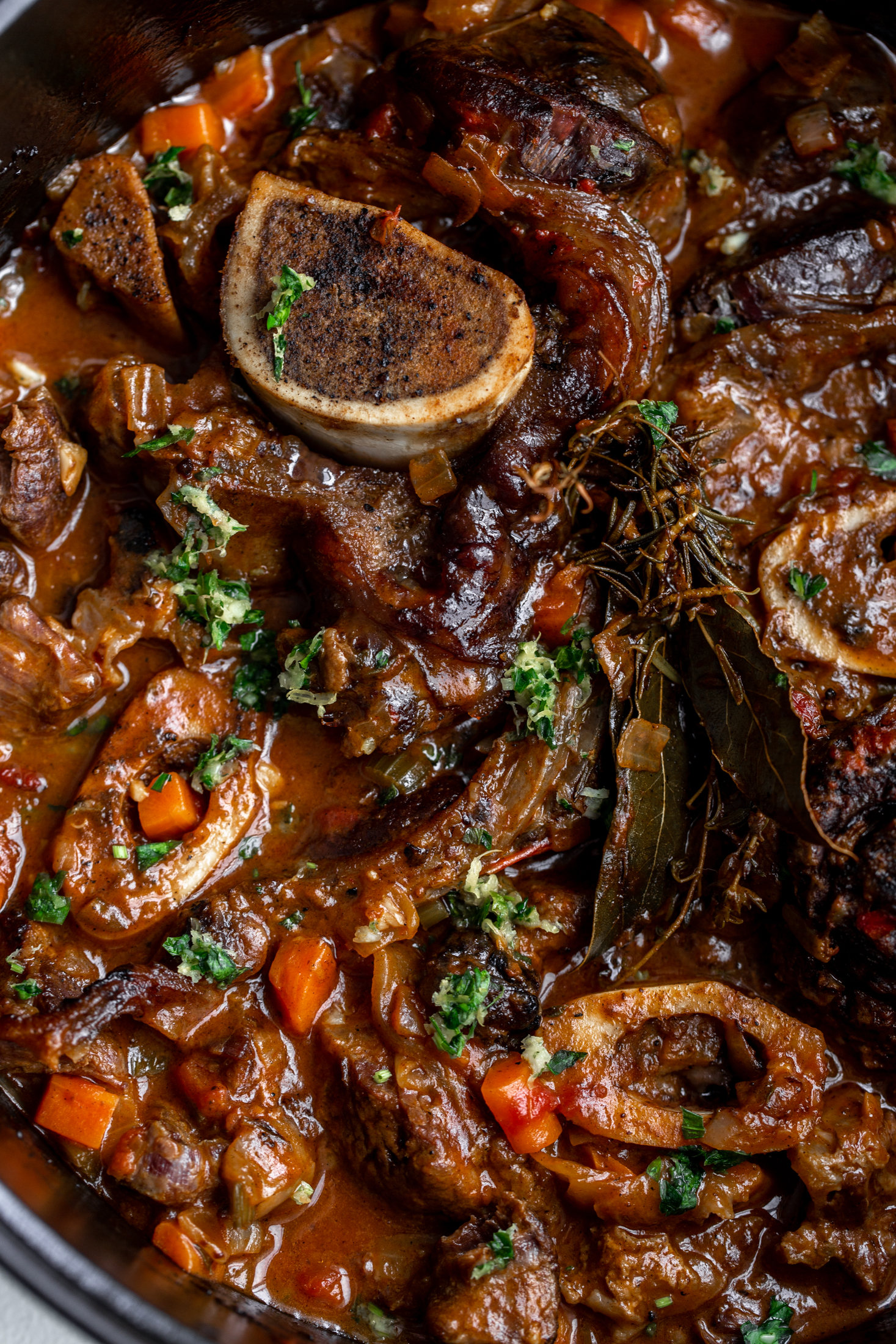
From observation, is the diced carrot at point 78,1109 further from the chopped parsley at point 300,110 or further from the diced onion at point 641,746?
the chopped parsley at point 300,110

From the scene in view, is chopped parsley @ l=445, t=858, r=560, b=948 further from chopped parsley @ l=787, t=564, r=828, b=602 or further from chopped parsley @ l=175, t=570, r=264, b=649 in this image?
chopped parsley @ l=787, t=564, r=828, b=602

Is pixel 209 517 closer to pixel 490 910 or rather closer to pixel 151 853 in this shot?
pixel 151 853

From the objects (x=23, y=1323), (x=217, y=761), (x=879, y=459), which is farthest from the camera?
(x=879, y=459)

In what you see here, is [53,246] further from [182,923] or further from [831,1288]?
[831,1288]

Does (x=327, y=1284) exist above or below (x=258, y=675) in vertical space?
below

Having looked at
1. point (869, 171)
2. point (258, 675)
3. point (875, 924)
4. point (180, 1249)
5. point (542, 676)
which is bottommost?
point (875, 924)

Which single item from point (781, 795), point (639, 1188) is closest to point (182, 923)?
point (639, 1188)

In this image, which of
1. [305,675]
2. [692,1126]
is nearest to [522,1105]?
[692,1126]

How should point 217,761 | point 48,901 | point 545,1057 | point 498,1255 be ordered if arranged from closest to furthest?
1. point 498,1255
2. point 545,1057
3. point 48,901
4. point 217,761
